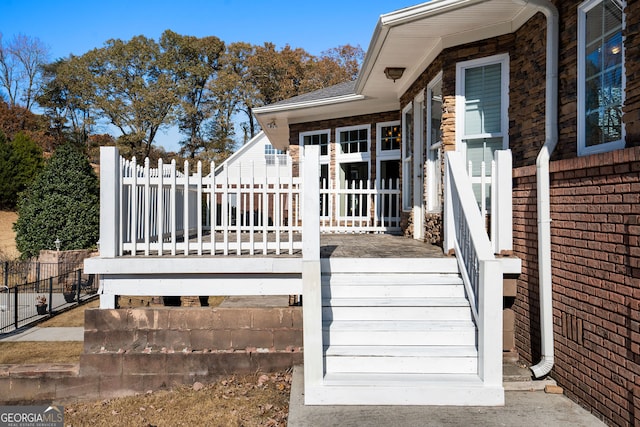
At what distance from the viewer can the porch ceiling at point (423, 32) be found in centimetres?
611

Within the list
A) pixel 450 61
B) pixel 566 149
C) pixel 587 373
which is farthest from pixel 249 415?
pixel 450 61

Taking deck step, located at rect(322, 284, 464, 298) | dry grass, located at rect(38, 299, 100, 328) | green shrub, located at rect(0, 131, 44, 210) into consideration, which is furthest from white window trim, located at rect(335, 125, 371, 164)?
green shrub, located at rect(0, 131, 44, 210)

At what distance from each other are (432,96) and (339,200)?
4666 millimetres

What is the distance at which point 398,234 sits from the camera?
10398mm

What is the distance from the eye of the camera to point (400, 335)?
486 cm

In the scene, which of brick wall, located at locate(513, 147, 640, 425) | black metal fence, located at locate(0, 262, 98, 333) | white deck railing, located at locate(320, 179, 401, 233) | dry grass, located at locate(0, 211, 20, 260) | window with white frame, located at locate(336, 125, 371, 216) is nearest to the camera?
brick wall, located at locate(513, 147, 640, 425)

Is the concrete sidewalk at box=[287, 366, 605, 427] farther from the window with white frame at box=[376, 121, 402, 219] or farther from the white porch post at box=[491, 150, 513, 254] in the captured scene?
the window with white frame at box=[376, 121, 402, 219]

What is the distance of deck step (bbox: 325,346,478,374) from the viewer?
4.58 metres

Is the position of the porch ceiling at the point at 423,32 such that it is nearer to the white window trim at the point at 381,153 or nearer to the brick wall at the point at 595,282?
the white window trim at the point at 381,153

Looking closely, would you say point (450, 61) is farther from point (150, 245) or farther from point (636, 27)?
point (150, 245)

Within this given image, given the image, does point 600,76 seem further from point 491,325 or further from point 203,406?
point 203,406

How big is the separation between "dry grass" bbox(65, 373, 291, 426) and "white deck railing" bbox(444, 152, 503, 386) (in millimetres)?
1850

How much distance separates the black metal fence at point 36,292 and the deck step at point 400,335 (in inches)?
392

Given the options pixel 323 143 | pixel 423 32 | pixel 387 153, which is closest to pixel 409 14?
pixel 423 32
